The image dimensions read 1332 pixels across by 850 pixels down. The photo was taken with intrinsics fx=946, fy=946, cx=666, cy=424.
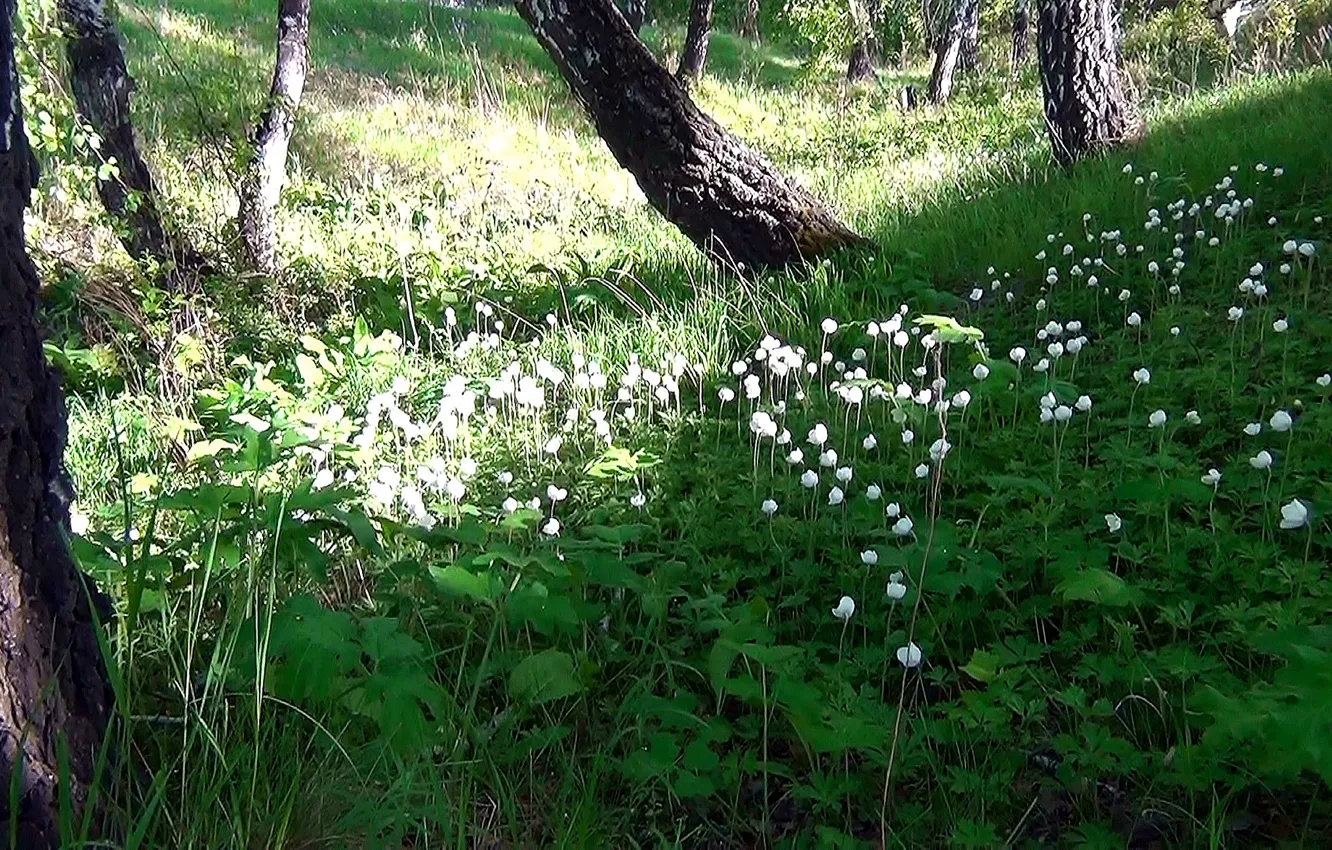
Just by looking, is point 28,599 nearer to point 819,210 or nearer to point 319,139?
point 819,210

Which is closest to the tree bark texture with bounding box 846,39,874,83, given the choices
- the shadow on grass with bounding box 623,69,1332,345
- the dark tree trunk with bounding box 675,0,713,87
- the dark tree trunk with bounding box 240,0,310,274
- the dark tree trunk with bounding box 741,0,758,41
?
the dark tree trunk with bounding box 675,0,713,87

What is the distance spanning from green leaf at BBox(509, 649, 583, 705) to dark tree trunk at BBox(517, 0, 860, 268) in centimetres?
342

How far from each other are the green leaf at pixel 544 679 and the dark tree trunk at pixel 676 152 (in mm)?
3417

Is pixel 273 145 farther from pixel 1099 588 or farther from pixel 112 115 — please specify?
pixel 1099 588

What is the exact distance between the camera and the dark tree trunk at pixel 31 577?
1.50m

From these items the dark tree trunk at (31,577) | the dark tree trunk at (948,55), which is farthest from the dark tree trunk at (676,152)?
the dark tree trunk at (948,55)

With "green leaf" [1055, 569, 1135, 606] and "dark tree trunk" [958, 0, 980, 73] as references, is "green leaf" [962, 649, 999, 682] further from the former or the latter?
"dark tree trunk" [958, 0, 980, 73]

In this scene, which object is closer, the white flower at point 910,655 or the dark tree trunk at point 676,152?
the white flower at point 910,655

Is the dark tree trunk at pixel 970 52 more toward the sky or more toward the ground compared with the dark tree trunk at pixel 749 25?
more toward the ground

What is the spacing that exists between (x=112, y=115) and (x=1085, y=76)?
5.95 meters

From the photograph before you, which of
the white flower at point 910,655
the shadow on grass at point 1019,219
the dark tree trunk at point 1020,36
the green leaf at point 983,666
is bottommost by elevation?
the green leaf at point 983,666

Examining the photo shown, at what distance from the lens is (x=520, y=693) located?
2.17 meters

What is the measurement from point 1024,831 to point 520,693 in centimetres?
111

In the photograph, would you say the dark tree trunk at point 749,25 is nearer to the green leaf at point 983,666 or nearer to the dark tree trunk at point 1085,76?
the dark tree trunk at point 1085,76
